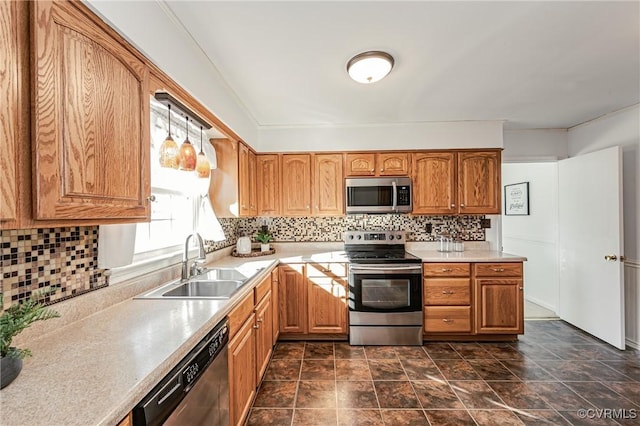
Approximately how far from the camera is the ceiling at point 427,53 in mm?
1485

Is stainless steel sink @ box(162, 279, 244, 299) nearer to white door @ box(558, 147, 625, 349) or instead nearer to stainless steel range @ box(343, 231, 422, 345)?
stainless steel range @ box(343, 231, 422, 345)

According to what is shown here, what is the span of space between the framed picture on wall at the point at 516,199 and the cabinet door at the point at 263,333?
13.4ft

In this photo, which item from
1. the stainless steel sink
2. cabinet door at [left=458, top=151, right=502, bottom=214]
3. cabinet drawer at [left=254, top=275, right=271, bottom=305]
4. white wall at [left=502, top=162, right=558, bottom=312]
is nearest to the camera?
the stainless steel sink

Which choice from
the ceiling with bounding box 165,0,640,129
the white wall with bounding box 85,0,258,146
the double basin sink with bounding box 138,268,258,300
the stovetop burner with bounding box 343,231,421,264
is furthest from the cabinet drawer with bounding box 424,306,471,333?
the white wall with bounding box 85,0,258,146

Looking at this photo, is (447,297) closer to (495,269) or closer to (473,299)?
(473,299)

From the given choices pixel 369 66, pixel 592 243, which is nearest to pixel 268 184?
pixel 369 66

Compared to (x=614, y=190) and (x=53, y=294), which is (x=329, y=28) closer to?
(x=53, y=294)

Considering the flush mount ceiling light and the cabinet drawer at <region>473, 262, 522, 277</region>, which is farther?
the cabinet drawer at <region>473, 262, 522, 277</region>

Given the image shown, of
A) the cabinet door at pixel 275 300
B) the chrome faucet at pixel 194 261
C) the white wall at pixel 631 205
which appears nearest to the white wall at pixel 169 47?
the chrome faucet at pixel 194 261

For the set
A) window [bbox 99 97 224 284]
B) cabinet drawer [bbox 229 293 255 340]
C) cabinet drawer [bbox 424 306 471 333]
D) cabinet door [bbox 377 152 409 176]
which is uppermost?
cabinet door [bbox 377 152 409 176]

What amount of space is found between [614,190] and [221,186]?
3.79 metres

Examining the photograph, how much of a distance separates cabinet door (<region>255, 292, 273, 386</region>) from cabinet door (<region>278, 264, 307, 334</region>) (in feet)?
1.20

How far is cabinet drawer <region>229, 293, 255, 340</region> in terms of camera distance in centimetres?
155

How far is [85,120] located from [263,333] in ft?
6.12
